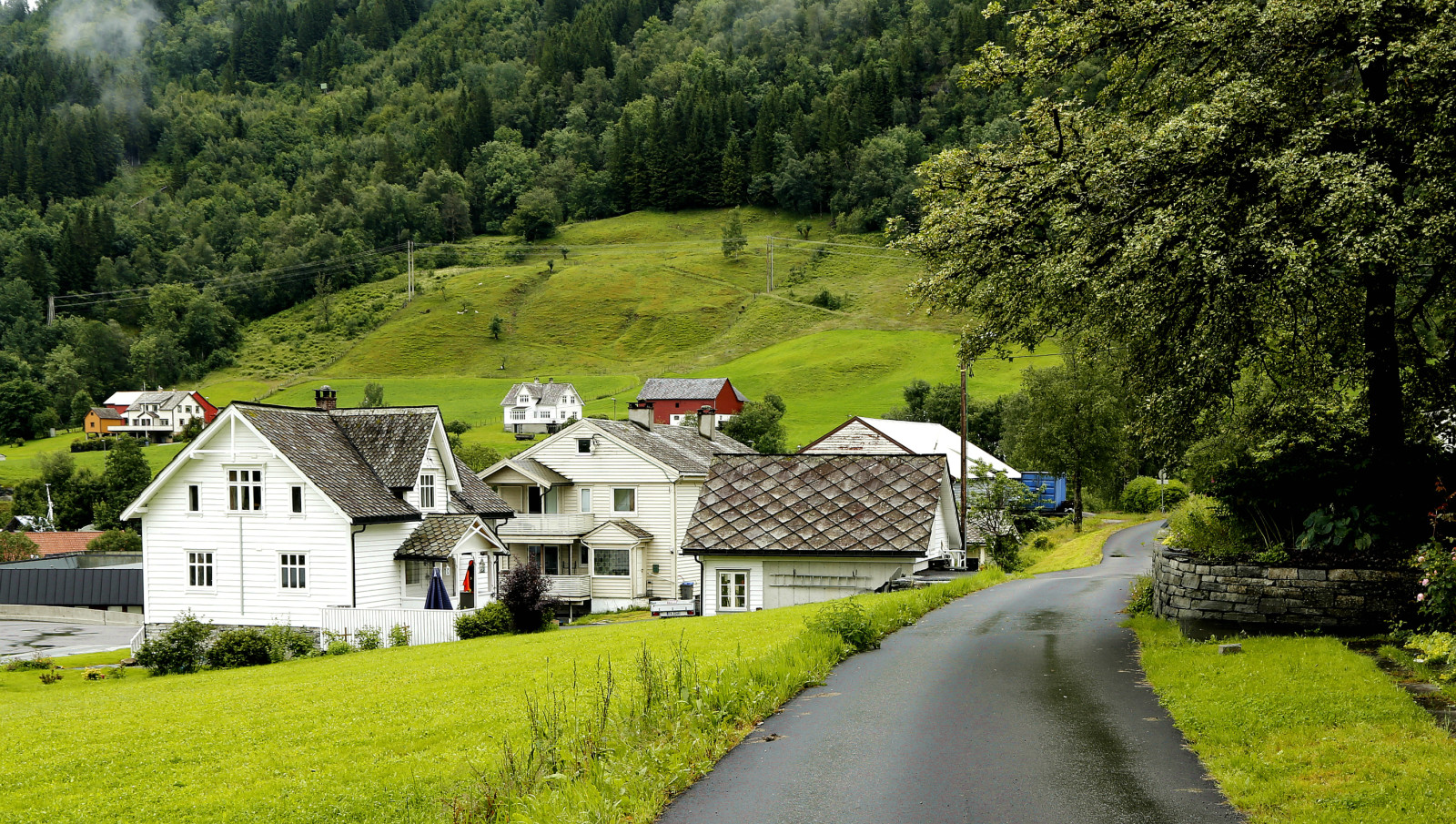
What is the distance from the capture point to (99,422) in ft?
396

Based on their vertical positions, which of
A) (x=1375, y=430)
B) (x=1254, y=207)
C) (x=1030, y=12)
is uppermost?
(x=1030, y=12)

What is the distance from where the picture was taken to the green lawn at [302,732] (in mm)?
9750

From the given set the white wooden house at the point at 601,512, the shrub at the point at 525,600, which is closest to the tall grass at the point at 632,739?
the shrub at the point at 525,600

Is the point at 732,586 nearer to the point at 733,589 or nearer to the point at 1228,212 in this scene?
the point at 733,589

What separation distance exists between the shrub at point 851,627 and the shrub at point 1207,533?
5447mm

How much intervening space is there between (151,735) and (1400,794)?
13.8 meters

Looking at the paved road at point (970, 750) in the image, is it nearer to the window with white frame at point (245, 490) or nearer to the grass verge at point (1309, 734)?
the grass verge at point (1309, 734)

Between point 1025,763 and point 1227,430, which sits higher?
point 1227,430

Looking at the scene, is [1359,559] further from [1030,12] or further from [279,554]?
[279,554]

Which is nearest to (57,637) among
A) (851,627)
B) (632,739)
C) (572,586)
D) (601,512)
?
(572,586)

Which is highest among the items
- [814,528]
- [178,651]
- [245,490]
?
[245,490]

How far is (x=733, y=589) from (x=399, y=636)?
10005mm

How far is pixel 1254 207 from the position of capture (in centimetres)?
1306

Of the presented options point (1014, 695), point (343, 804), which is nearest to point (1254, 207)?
point (1014, 695)
